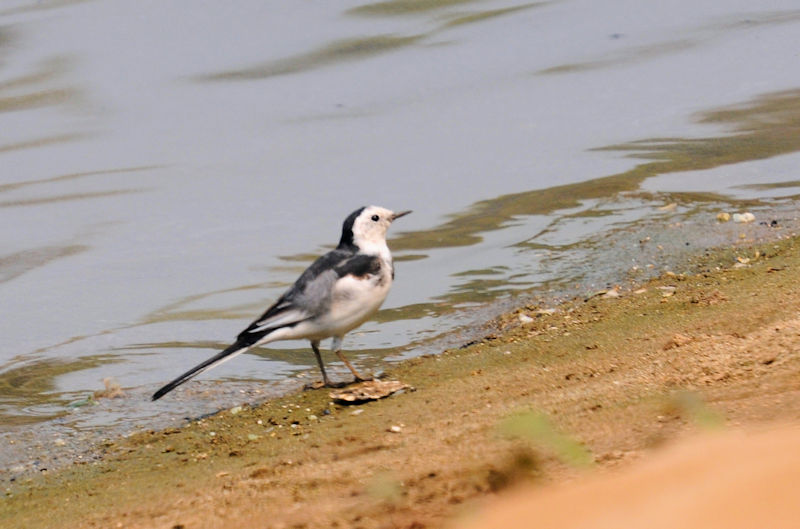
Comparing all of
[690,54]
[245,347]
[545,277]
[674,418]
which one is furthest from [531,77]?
[674,418]

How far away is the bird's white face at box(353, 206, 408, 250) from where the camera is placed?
260 inches

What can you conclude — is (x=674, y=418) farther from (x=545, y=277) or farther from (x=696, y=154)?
(x=696, y=154)

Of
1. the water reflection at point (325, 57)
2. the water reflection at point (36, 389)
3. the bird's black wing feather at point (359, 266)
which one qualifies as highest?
the water reflection at point (325, 57)

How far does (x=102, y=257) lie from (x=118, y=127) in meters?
3.59

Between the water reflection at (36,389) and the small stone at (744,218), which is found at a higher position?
the water reflection at (36,389)

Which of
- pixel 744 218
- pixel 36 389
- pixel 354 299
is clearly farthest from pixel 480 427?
pixel 744 218

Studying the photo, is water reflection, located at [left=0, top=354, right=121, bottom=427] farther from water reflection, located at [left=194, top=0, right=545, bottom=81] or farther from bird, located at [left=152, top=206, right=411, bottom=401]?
water reflection, located at [left=194, top=0, right=545, bottom=81]

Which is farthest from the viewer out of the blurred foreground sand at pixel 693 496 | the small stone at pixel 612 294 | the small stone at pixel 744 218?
the small stone at pixel 744 218

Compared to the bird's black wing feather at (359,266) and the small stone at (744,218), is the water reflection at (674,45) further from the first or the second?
the bird's black wing feather at (359,266)

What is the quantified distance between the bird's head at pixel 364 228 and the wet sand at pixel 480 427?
72 cm

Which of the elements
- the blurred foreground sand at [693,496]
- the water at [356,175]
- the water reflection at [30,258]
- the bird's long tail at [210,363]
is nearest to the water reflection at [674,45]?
the water at [356,175]

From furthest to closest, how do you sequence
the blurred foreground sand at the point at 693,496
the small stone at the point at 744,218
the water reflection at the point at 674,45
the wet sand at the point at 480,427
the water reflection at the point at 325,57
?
the water reflection at the point at 325,57, the water reflection at the point at 674,45, the small stone at the point at 744,218, the wet sand at the point at 480,427, the blurred foreground sand at the point at 693,496

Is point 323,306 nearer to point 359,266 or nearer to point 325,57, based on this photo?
point 359,266

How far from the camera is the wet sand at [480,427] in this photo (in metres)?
3.66
